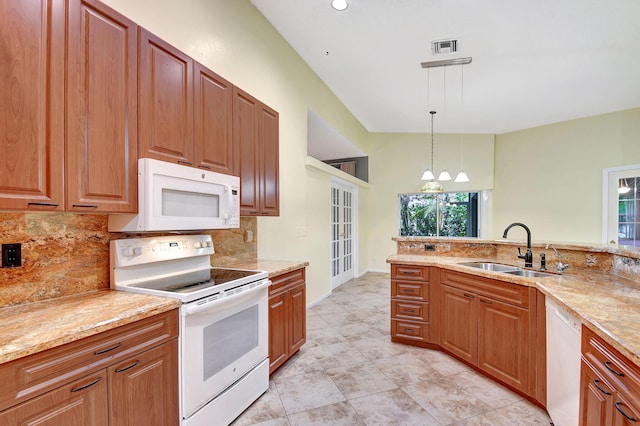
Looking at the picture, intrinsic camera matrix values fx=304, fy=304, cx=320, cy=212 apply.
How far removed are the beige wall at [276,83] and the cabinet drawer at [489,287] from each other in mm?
1854

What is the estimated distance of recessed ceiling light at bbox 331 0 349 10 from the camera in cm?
278

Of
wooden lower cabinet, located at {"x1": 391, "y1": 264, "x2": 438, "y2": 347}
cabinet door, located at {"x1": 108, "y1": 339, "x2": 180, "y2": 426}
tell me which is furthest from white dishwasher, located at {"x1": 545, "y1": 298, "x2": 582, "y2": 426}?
cabinet door, located at {"x1": 108, "y1": 339, "x2": 180, "y2": 426}

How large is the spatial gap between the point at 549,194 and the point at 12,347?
7163 mm

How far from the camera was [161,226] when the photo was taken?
174 cm

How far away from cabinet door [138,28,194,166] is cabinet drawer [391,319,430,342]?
248 centimetres

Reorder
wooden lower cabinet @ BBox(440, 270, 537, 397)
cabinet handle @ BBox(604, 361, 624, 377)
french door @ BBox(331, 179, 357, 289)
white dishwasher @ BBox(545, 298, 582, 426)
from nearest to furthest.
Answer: cabinet handle @ BBox(604, 361, 624, 377) < white dishwasher @ BBox(545, 298, 582, 426) < wooden lower cabinet @ BBox(440, 270, 537, 397) < french door @ BBox(331, 179, 357, 289)

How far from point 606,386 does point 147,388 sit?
1.98 metres

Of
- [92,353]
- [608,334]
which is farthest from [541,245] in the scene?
[92,353]

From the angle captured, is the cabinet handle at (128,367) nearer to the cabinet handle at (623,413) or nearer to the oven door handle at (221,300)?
the oven door handle at (221,300)

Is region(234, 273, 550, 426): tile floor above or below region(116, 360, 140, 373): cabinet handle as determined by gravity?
below

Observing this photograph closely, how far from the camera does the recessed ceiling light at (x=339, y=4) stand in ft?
9.12

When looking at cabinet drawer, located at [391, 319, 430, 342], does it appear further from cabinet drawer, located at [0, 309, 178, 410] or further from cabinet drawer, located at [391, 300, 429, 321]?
cabinet drawer, located at [0, 309, 178, 410]

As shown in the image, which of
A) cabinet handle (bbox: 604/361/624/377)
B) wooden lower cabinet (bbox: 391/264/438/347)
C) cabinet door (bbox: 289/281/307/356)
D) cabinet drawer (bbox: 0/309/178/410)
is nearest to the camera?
cabinet drawer (bbox: 0/309/178/410)

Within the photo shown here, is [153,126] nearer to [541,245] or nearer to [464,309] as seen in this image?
[464,309]
